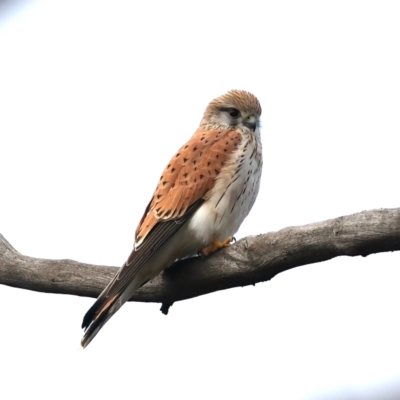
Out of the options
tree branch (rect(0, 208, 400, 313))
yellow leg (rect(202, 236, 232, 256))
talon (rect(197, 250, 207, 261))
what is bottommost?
tree branch (rect(0, 208, 400, 313))

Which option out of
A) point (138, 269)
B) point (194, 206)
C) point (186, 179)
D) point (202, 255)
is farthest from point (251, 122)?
point (138, 269)

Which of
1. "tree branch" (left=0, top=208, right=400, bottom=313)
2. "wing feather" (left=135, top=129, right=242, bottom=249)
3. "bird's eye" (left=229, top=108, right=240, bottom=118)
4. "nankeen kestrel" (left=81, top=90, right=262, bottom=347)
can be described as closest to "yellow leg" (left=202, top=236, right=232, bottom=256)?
"nankeen kestrel" (left=81, top=90, right=262, bottom=347)

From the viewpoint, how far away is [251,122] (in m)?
5.04

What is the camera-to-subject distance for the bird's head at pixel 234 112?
506cm

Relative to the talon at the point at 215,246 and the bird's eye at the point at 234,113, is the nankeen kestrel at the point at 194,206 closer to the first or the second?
the talon at the point at 215,246

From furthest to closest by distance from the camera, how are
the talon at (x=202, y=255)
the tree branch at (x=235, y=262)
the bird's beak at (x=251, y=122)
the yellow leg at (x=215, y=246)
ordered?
the bird's beak at (x=251, y=122) < the yellow leg at (x=215, y=246) < the talon at (x=202, y=255) < the tree branch at (x=235, y=262)

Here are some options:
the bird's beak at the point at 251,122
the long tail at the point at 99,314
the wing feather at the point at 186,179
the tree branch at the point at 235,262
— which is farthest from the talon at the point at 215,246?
the bird's beak at the point at 251,122

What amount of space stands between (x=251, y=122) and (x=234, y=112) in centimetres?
15

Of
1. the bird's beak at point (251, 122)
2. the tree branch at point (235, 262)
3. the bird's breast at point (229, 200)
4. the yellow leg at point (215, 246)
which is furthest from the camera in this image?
the bird's beak at point (251, 122)

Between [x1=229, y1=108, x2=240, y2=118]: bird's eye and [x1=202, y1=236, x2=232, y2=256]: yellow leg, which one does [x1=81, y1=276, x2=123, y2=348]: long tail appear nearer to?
[x1=202, y1=236, x2=232, y2=256]: yellow leg

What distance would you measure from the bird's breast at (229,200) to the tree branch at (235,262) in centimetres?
28

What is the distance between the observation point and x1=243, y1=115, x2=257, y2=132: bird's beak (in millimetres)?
5035

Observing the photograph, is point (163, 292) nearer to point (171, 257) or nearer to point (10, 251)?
point (171, 257)

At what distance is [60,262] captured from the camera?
407 cm
